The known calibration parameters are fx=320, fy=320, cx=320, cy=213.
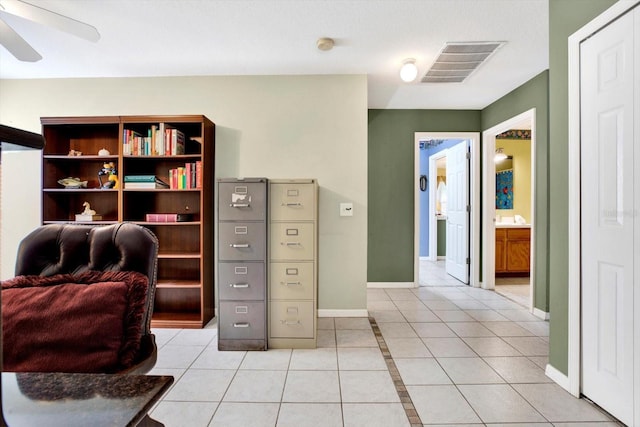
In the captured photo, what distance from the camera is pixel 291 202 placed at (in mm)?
2619

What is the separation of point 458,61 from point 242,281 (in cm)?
279

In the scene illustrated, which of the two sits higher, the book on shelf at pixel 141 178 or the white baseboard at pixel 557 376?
the book on shelf at pixel 141 178

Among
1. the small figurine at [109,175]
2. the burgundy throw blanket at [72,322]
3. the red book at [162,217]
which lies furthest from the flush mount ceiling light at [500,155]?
the burgundy throw blanket at [72,322]

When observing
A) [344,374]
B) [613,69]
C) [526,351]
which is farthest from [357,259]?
[613,69]

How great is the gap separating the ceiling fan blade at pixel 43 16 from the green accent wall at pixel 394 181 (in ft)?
10.6

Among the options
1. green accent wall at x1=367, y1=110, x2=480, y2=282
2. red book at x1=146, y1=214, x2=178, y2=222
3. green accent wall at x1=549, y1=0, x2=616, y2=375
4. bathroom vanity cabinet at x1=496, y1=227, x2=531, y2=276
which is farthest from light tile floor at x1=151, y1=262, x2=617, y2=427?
bathroom vanity cabinet at x1=496, y1=227, x2=531, y2=276

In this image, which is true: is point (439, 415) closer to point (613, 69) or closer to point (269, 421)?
point (269, 421)

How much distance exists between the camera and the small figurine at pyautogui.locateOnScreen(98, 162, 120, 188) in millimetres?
3119

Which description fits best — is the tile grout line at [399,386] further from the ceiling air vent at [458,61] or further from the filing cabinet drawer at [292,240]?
the ceiling air vent at [458,61]

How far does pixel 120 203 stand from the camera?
301 cm

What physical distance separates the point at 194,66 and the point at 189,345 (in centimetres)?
256

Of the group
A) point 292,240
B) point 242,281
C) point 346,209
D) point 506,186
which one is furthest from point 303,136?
point 506,186

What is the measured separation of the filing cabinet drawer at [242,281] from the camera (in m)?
2.55

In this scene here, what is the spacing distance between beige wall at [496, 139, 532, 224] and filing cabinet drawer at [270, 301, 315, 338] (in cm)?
432
